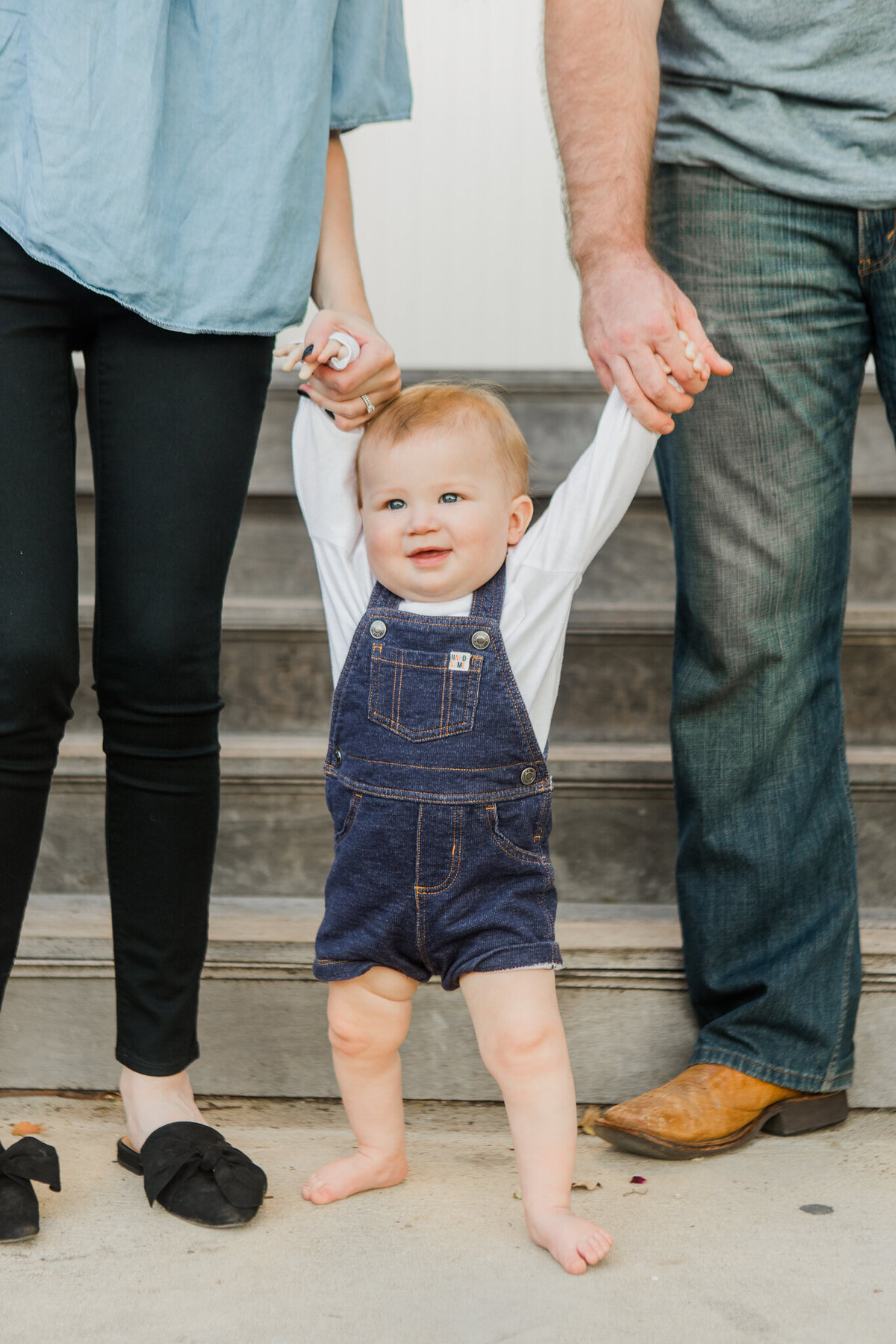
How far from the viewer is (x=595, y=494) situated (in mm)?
A: 1217

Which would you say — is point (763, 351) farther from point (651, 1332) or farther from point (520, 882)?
point (651, 1332)

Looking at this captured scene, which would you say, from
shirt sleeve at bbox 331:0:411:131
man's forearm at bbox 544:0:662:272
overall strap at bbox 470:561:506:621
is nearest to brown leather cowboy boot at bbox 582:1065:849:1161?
overall strap at bbox 470:561:506:621

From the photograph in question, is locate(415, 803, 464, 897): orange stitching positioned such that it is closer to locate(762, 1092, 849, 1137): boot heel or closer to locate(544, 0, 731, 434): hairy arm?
locate(544, 0, 731, 434): hairy arm

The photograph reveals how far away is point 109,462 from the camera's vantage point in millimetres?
1218

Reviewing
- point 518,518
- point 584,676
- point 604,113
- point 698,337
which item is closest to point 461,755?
point 518,518

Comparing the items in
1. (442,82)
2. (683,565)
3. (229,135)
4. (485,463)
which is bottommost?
(683,565)

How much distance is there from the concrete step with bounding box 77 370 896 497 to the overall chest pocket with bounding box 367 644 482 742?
3.95ft

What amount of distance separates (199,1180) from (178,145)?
3.38 feet

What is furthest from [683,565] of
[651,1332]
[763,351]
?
[651,1332]

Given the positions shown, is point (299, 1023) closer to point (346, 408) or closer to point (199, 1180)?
point (199, 1180)

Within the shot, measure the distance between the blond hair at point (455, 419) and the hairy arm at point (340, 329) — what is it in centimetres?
2

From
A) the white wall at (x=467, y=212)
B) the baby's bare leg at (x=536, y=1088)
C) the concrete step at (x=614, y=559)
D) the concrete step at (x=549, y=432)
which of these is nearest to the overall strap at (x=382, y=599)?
the baby's bare leg at (x=536, y=1088)

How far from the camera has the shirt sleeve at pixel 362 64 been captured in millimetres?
1281

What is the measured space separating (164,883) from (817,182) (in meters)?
1.05
